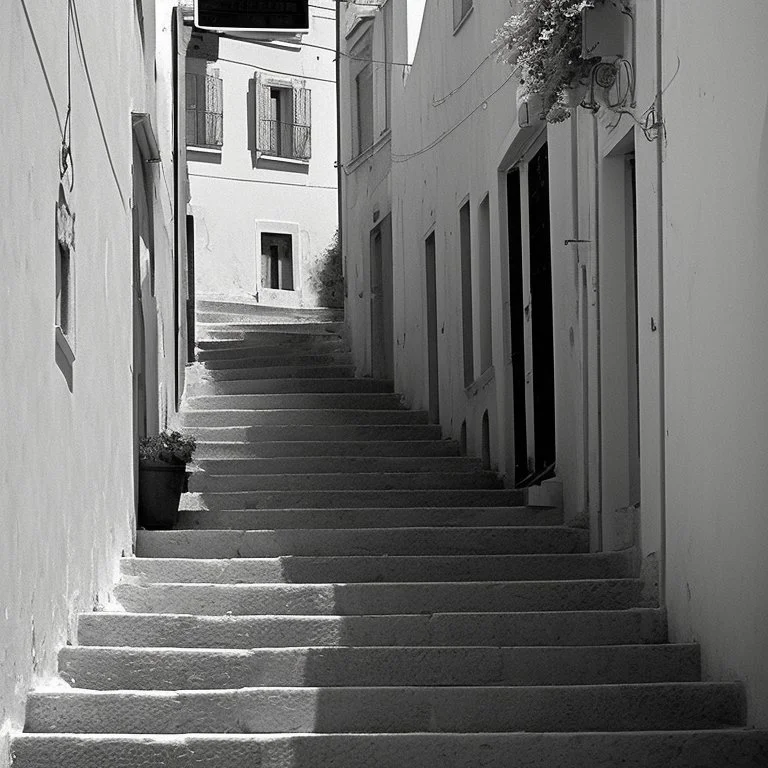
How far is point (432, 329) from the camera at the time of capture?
15188 mm

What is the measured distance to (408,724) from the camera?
6.72 m

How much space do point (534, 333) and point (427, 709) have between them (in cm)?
491

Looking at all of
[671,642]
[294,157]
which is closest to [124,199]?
[671,642]

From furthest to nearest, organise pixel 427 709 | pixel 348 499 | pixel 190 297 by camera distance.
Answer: pixel 190 297, pixel 348 499, pixel 427 709

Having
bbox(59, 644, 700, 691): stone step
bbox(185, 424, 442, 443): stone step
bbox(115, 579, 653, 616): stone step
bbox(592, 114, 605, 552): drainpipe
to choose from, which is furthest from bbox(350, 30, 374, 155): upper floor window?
bbox(59, 644, 700, 691): stone step

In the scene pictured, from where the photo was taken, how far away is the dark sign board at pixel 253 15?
12891 mm

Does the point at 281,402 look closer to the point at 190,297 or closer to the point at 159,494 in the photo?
the point at 190,297

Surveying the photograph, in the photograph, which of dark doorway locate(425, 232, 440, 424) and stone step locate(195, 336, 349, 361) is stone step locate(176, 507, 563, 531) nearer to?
dark doorway locate(425, 232, 440, 424)

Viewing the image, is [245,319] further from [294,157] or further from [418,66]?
[418,66]

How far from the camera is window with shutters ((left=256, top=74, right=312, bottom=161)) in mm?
26312

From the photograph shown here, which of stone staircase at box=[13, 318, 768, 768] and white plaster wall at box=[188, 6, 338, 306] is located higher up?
white plaster wall at box=[188, 6, 338, 306]

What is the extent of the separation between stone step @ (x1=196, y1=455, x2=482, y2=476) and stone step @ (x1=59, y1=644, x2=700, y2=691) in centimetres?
461

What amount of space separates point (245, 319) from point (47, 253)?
1610 cm

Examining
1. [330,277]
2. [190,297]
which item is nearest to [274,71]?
[330,277]
